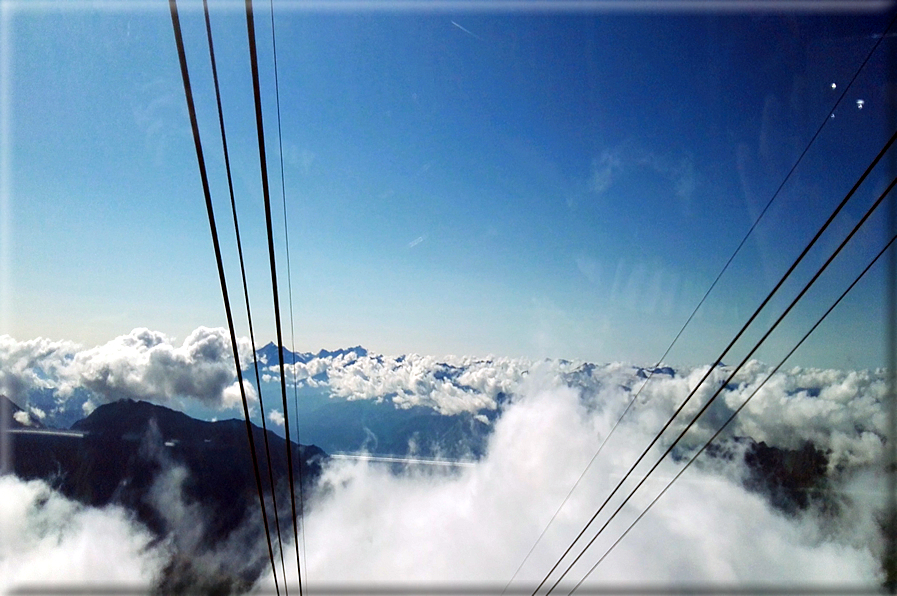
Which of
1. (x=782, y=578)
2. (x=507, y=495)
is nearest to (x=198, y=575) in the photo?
(x=507, y=495)

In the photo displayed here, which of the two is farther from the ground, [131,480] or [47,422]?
[47,422]

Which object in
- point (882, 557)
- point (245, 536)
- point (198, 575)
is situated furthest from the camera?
point (245, 536)

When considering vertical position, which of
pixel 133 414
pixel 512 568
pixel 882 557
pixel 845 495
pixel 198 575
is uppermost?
pixel 133 414

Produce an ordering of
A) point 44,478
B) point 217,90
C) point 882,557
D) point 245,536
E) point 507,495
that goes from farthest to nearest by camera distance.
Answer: point 507,495
point 245,536
point 44,478
point 882,557
point 217,90

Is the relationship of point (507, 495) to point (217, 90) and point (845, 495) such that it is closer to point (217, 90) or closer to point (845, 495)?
point (845, 495)

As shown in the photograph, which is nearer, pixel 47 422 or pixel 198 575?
pixel 47 422

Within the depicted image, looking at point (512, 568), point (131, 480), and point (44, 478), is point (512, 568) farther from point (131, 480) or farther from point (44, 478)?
point (44, 478)
